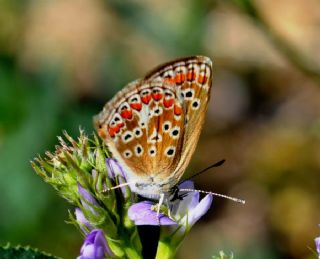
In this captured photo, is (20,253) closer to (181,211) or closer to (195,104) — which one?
(181,211)

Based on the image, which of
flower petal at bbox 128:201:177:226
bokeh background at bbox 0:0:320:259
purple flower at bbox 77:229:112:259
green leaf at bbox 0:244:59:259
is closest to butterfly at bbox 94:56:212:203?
flower petal at bbox 128:201:177:226

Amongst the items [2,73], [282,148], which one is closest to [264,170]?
[282,148]

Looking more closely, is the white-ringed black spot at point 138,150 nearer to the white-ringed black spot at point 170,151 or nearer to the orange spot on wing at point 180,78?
the white-ringed black spot at point 170,151

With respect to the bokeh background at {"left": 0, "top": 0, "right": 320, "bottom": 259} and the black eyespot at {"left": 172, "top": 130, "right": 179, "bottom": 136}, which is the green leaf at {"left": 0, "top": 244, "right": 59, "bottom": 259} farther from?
the bokeh background at {"left": 0, "top": 0, "right": 320, "bottom": 259}

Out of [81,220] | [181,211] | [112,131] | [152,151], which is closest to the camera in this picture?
[81,220]

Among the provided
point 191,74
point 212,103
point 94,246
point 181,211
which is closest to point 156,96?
point 191,74

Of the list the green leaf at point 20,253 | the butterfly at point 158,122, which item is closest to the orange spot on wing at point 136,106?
the butterfly at point 158,122

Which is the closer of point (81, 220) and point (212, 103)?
point (81, 220)
